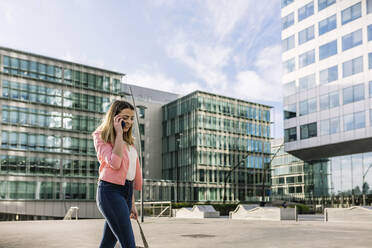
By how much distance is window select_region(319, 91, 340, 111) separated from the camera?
144 ft

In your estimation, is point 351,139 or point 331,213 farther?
point 351,139

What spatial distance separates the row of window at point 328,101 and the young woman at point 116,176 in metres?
40.5

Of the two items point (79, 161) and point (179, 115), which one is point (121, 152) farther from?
point (179, 115)

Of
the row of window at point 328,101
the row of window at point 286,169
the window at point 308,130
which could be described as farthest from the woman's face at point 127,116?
the row of window at point 286,169

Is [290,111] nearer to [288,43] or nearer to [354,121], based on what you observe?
[288,43]

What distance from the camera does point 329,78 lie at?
44906 millimetres

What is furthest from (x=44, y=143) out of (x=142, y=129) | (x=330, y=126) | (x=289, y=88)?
(x=330, y=126)

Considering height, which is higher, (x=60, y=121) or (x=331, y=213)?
(x=60, y=121)

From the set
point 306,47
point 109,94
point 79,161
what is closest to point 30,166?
point 79,161

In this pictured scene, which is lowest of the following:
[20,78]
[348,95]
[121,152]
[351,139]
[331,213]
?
[331,213]

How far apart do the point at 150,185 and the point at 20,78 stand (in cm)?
2376

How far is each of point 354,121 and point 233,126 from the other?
101 feet

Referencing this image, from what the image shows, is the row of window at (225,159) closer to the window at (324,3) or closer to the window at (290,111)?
the window at (290,111)

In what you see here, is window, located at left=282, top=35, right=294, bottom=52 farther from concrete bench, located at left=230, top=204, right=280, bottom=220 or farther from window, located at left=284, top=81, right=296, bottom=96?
concrete bench, located at left=230, top=204, right=280, bottom=220
